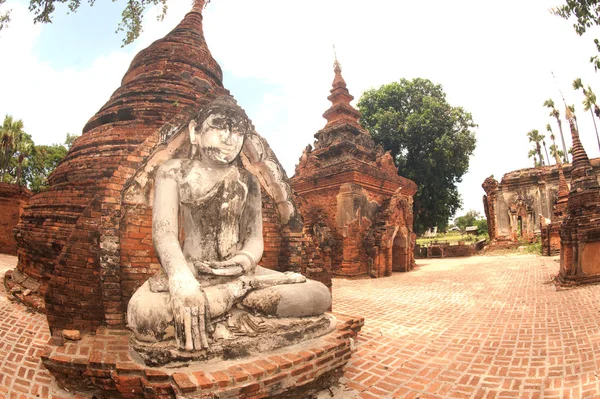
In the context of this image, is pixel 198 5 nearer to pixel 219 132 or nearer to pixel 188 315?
pixel 219 132

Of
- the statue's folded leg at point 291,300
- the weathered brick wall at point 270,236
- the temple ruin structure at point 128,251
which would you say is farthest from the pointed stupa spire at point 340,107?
the statue's folded leg at point 291,300

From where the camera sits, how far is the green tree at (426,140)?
21062 mm

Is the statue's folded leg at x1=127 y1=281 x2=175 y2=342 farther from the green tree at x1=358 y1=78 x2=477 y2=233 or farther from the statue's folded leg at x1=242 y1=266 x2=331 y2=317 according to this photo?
the green tree at x1=358 y1=78 x2=477 y2=233

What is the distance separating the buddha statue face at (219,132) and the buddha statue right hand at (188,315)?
3.90ft

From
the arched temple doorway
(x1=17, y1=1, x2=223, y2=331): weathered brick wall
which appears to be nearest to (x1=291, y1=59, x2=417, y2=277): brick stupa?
the arched temple doorway

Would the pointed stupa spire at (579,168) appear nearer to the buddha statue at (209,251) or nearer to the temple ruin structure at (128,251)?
the temple ruin structure at (128,251)

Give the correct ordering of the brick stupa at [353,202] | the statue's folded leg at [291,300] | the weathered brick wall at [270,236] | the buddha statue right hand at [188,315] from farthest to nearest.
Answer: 1. the brick stupa at [353,202]
2. the weathered brick wall at [270,236]
3. the statue's folded leg at [291,300]
4. the buddha statue right hand at [188,315]

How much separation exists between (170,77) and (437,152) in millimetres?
18672

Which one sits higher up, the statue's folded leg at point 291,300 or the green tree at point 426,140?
the green tree at point 426,140

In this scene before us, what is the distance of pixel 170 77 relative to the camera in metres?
6.54

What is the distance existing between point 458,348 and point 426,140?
64.1ft

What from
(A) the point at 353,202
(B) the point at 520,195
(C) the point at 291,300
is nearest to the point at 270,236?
(C) the point at 291,300

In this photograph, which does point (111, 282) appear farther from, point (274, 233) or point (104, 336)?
point (274, 233)

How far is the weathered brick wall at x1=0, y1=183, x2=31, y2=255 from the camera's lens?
12.6 metres
